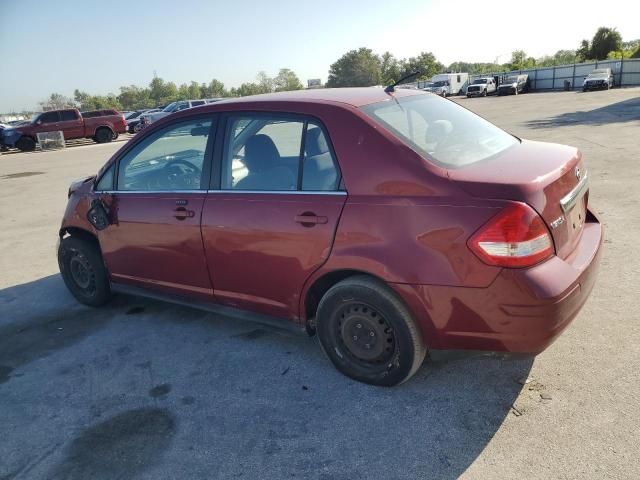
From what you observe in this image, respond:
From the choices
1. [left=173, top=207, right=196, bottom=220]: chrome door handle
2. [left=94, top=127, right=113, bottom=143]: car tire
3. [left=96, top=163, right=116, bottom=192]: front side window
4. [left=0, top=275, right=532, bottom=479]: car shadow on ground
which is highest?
[left=96, top=163, right=116, bottom=192]: front side window

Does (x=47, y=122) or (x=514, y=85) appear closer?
(x=47, y=122)

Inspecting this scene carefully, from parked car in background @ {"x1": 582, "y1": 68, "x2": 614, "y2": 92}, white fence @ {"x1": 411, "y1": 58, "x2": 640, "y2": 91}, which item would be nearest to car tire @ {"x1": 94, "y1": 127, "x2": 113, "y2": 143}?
parked car in background @ {"x1": 582, "y1": 68, "x2": 614, "y2": 92}

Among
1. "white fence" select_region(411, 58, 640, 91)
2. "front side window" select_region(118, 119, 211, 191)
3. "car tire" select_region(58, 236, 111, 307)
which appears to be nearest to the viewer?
"front side window" select_region(118, 119, 211, 191)

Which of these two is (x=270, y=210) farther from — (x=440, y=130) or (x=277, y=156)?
(x=440, y=130)

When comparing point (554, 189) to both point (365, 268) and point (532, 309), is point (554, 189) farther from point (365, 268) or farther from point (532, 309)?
point (365, 268)

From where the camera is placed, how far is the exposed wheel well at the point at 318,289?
3010 mm

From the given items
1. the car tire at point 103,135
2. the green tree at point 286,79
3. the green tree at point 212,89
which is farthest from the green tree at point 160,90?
the car tire at point 103,135

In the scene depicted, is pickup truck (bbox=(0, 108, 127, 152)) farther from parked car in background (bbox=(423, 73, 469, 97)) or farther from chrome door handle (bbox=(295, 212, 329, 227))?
parked car in background (bbox=(423, 73, 469, 97))

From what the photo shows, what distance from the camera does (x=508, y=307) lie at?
98.5 inches

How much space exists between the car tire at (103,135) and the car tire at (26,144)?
312 cm

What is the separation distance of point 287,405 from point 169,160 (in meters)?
2.15

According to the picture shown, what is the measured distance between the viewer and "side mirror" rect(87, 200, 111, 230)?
4207 millimetres

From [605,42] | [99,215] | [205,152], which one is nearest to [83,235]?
[99,215]

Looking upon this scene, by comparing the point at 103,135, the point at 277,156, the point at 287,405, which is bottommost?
the point at 287,405
